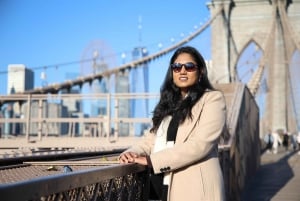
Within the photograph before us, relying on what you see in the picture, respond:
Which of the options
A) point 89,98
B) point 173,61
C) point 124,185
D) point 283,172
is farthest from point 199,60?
point 89,98

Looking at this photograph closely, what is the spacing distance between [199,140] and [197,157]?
2.7 inches

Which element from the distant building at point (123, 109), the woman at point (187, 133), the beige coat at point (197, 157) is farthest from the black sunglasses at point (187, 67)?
the distant building at point (123, 109)

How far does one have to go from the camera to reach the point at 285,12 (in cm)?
2862

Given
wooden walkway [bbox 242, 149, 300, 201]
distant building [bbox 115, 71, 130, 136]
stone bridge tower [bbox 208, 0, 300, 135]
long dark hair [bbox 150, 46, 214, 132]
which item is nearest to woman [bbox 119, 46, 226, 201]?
long dark hair [bbox 150, 46, 214, 132]

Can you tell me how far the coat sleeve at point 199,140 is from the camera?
2053 millimetres

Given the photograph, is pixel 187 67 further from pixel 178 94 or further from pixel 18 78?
pixel 18 78

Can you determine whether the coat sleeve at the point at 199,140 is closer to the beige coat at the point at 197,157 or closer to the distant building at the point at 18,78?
the beige coat at the point at 197,157

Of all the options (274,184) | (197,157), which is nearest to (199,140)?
(197,157)

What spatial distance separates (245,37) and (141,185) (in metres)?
28.5

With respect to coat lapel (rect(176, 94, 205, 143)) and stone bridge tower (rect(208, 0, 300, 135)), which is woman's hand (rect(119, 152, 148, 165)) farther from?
stone bridge tower (rect(208, 0, 300, 135))

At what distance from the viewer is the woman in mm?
2055

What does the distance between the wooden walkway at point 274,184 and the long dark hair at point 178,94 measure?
4.52m

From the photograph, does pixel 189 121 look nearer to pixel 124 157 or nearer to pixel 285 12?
pixel 124 157

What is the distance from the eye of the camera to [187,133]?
2.14 m
